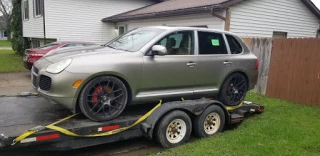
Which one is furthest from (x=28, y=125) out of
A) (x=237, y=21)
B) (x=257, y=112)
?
(x=237, y=21)

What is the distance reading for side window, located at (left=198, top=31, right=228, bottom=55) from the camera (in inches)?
202

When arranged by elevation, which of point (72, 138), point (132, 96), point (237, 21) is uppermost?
point (237, 21)

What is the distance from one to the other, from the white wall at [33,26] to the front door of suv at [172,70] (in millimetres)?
13573

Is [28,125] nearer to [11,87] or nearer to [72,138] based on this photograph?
[72,138]

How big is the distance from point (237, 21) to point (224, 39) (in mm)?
5541

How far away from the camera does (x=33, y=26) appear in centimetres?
1770

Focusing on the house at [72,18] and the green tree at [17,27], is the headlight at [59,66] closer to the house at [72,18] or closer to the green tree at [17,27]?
the house at [72,18]

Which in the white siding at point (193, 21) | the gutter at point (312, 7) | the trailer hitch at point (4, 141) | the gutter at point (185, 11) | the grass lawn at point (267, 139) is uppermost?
the gutter at point (312, 7)

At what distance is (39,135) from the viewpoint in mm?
3506

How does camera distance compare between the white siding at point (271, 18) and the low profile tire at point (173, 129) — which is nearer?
the low profile tire at point (173, 129)

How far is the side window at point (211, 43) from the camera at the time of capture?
16.9 feet

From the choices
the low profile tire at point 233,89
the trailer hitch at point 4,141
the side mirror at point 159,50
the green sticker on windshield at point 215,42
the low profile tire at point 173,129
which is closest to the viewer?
the trailer hitch at point 4,141

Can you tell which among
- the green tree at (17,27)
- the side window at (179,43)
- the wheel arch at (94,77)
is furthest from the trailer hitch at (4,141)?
the green tree at (17,27)

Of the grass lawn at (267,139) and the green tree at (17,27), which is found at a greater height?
the green tree at (17,27)
